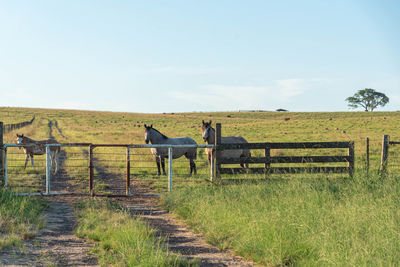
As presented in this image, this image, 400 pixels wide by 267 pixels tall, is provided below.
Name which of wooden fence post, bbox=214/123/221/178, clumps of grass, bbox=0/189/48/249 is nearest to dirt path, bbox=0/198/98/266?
clumps of grass, bbox=0/189/48/249

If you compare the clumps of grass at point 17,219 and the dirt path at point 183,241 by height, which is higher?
the clumps of grass at point 17,219

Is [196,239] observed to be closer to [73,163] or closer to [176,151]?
[176,151]

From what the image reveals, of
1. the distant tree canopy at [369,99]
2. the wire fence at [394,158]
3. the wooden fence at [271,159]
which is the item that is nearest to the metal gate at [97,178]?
the wooden fence at [271,159]

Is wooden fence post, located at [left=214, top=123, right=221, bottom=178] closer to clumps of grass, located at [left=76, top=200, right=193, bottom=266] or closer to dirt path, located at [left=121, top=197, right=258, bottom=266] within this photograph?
dirt path, located at [left=121, top=197, right=258, bottom=266]

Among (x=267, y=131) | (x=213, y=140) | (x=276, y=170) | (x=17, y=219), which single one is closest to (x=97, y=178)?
(x=213, y=140)

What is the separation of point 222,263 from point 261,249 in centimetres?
66

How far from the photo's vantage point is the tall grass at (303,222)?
5.23m

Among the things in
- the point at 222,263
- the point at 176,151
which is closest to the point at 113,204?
the point at 222,263

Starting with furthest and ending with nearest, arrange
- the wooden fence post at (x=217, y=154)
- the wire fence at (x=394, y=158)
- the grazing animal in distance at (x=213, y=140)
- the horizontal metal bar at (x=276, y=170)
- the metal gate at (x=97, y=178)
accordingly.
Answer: the wire fence at (x=394, y=158) → the grazing animal in distance at (x=213, y=140) → the wooden fence post at (x=217, y=154) → the metal gate at (x=97, y=178) → the horizontal metal bar at (x=276, y=170)

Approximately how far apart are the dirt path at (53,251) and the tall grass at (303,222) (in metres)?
2.28

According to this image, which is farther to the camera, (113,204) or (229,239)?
(113,204)

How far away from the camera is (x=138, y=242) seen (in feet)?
18.7

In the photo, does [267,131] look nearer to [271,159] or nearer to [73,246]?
[271,159]

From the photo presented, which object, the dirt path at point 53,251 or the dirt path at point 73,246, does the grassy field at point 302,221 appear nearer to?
the dirt path at point 73,246
